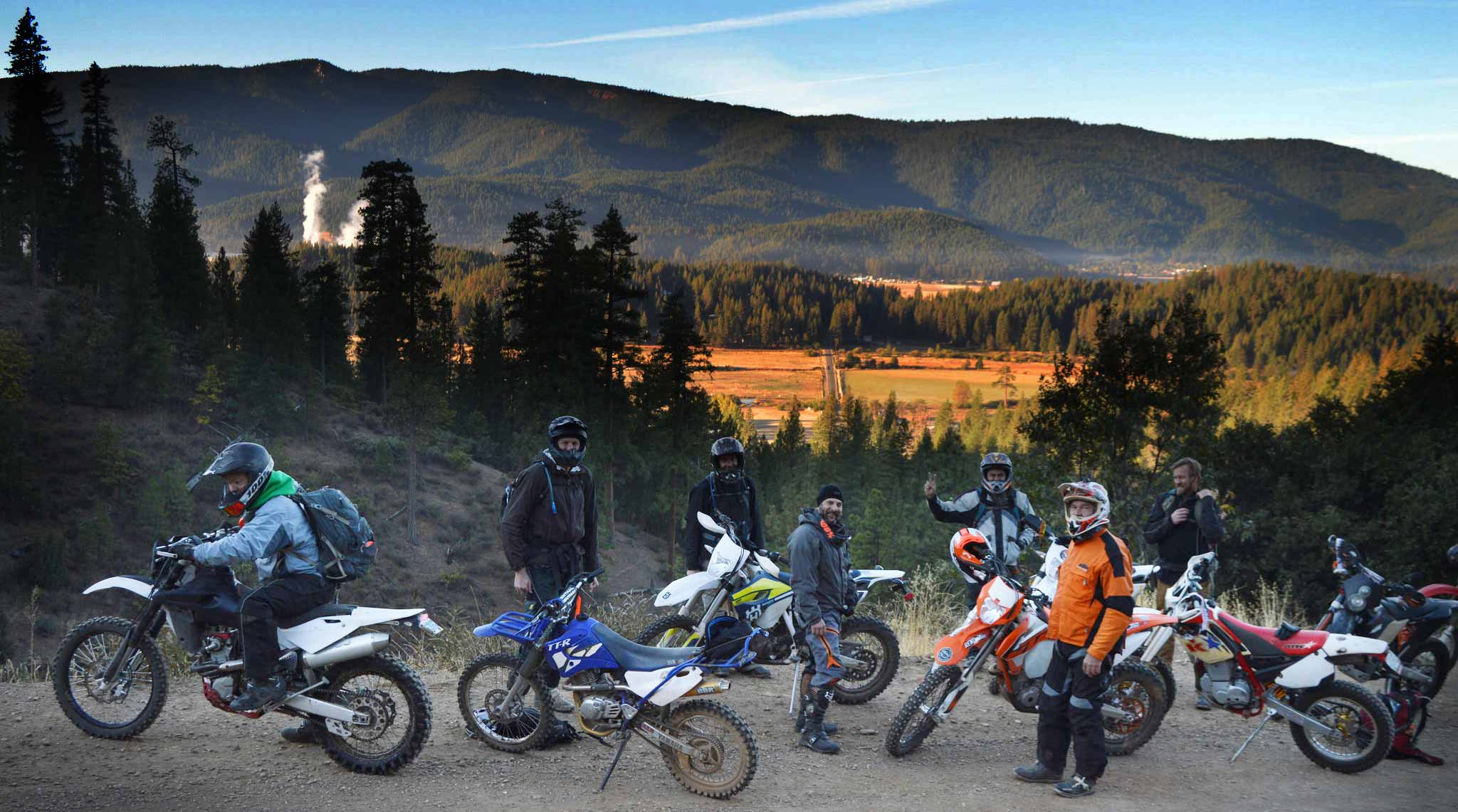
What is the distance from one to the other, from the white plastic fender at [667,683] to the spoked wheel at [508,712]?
96 cm

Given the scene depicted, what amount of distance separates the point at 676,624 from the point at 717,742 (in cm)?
214

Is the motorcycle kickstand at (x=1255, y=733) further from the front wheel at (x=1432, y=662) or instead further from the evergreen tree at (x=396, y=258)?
the evergreen tree at (x=396, y=258)

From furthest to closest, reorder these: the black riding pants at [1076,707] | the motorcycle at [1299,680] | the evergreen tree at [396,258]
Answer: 1. the evergreen tree at [396,258]
2. the motorcycle at [1299,680]
3. the black riding pants at [1076,707]

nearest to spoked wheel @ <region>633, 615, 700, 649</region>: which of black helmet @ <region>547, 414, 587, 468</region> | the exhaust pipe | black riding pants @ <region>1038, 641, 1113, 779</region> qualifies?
black helmet @ <region>547, 414, 587, 468</region>

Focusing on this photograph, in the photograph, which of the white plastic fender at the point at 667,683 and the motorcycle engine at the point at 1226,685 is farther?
the motorcycle engine at the point at 1226,685

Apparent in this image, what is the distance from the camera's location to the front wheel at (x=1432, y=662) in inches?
327

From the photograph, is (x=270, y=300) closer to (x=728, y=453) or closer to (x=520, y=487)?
(x=728, y=453)

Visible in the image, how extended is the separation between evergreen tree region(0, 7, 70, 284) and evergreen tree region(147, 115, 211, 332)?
21.5 ft

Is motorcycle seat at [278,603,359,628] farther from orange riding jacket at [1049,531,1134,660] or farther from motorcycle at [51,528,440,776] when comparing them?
orange riding jacket at [1049,531,1134,660]

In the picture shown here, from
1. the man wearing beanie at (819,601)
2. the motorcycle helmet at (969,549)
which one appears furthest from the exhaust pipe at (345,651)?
the motorcycle helmet at (969,549)

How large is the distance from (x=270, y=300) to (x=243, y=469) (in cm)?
6305

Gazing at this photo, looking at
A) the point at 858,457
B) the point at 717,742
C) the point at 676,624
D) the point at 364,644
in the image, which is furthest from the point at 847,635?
the point at 858,457

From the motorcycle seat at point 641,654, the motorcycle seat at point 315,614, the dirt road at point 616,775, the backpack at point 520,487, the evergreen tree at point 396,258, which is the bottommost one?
the dirt road at point 616,775

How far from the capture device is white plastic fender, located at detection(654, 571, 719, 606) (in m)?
8.16
